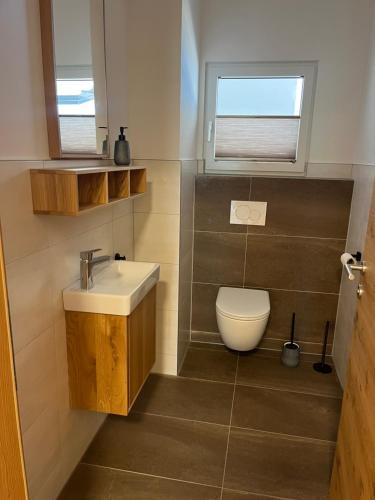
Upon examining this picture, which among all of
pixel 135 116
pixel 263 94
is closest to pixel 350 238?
pixel 263 94

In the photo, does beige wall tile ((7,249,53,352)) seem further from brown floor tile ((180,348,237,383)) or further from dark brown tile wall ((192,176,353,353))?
dark brown tile wall ((192,176,353,353))

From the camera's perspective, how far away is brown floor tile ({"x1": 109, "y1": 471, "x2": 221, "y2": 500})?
171 centimetres

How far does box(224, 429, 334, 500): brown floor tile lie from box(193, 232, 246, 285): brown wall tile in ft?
3.91

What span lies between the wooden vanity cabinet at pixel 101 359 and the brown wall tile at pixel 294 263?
1385 millimetres

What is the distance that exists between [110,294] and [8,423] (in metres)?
0.88

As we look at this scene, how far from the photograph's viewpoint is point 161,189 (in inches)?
92.4

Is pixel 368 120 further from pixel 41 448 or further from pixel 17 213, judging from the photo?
pixel 41 448

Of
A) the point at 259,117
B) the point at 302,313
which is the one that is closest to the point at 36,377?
the point at 302,313

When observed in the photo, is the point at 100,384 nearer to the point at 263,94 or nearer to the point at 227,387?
the point at 227,387

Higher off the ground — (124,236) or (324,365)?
(124,236)

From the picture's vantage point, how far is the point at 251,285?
2955 mm

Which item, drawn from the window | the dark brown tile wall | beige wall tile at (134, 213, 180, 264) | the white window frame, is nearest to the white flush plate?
the dark brown tile wall

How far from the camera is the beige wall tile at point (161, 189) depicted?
2.30 metres

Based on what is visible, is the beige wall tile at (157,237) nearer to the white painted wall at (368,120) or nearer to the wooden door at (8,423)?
the white painted wall at (368,120)
